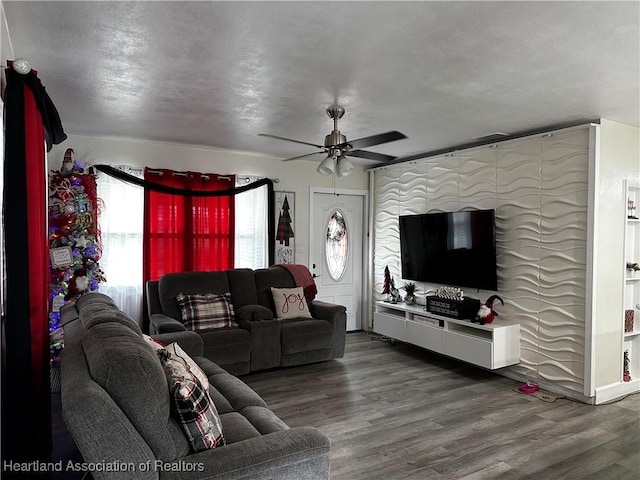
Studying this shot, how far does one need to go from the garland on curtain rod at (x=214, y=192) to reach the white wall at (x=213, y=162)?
0.45ft

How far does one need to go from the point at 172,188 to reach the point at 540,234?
4.06 m

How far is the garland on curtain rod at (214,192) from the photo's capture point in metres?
4.99

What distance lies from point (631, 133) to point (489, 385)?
2.79 meters

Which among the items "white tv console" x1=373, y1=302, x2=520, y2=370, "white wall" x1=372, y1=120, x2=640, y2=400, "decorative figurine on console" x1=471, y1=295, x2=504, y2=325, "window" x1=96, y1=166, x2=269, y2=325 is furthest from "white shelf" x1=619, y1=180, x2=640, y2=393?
"window" x1=96, y1=166, x2=269, y2=325

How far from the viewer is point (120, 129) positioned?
4.61 meters

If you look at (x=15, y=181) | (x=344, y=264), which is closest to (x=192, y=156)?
(x=344, y=264)

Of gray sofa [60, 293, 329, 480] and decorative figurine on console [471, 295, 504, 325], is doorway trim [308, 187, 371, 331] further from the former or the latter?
gray sofa [60, 293, 329, 480]

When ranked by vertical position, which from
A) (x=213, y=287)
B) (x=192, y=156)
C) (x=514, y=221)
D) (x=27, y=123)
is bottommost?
(x=213, y=287)

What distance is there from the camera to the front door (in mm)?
6539

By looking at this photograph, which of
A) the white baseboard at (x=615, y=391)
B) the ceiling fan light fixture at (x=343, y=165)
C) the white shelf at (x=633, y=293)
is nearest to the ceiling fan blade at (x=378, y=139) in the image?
the ceiling fan light fixture at (x=343, y=165)

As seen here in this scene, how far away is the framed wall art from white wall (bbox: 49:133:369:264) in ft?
0.25

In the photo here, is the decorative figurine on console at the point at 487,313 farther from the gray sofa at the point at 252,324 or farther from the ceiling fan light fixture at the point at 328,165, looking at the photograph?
the ceiling fan light fixture at the point at 328,165

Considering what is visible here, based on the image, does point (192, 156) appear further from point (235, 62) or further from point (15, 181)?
point (15, 181)

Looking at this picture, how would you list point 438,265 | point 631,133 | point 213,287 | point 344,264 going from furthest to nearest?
point 344,264
point 438,265
point 213,287
point 631,133
